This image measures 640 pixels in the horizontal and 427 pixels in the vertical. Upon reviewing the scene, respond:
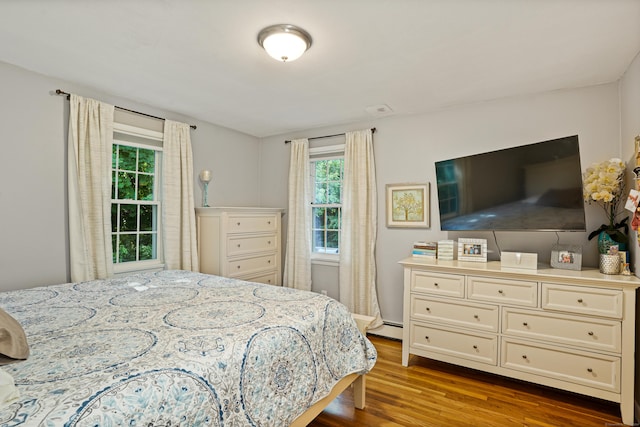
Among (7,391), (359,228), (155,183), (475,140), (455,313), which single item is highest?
(475,140)

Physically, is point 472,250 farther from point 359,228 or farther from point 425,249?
point 359,228

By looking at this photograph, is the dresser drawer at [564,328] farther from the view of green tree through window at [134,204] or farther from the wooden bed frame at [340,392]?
the view of green tree through window at [134,204]

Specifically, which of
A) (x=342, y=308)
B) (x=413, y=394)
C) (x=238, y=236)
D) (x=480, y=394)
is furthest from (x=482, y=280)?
(x=238, y=236)

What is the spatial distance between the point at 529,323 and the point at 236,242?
2.85 metres

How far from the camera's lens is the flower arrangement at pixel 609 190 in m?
2.31

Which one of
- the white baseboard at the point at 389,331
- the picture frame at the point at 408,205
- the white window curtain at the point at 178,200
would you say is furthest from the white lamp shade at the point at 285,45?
the white baseboard at the point at 389,331

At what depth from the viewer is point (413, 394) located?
2383 millimetres

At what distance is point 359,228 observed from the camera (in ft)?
12.1

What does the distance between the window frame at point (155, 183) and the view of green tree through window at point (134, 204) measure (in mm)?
11

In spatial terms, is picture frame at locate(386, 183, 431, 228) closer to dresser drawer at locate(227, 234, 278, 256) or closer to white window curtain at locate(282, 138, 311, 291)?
white window curtain at locate(282, 138, 311, 291)

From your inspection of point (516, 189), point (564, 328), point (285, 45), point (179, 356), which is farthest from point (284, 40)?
point (564, 328)

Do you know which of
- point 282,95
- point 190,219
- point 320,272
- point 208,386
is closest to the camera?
point 208,386

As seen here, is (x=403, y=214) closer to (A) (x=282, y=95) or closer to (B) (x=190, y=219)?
(A) (x=282, y=95)

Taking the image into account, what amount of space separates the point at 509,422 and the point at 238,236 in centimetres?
289
